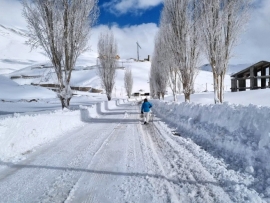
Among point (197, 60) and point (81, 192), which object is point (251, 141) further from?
point (197, 60)

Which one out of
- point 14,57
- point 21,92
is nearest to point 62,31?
point 21,92

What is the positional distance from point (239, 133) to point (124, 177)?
12.2ft

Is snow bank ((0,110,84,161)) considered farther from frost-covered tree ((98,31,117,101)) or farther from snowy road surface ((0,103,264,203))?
frost-covered tree ((98,31,117,101))

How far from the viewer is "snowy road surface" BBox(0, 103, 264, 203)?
379cm

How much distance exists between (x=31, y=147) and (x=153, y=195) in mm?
5803

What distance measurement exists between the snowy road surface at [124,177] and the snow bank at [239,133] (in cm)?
60

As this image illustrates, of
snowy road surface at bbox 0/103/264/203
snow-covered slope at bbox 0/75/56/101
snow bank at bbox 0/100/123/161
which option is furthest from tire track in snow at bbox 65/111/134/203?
snow-covered slope at bbox 0/75/56/101

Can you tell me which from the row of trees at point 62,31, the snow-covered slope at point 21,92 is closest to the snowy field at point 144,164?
the row of trees at point 62,31

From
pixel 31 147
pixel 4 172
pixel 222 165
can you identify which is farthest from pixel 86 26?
pixel 222 165

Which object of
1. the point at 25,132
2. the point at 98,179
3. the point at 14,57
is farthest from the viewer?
the point at 14,57

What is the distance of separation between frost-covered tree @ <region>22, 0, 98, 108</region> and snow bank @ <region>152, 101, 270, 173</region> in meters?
9.64

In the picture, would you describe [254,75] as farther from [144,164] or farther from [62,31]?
[144,164]

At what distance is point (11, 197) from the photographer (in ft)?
12.9

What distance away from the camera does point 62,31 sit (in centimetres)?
1497
